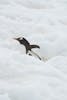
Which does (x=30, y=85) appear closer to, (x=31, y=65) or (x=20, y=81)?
(x=20, y=81)

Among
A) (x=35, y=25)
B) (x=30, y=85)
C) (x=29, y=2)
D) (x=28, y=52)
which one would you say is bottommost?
(x=30, y=85)

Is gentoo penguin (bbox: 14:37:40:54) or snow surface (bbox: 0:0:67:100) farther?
gentoo penguin (bbox: 14:37:40:54)

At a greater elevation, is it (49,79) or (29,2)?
(29,2)

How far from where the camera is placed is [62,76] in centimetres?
247

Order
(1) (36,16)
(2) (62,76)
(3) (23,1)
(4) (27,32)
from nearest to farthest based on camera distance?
(2) (62,76) < (4) (27,32) < (1) (36,16) < (3) (23,1)

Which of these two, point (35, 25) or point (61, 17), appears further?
point (61, 17)

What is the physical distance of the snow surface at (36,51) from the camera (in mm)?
2252

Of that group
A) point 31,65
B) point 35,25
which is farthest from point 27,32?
point 31,65

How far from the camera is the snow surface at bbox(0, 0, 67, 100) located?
2252 mm

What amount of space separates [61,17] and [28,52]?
0.91 metres

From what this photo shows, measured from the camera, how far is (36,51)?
291cm

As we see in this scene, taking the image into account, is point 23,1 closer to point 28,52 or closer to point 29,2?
point 29,2

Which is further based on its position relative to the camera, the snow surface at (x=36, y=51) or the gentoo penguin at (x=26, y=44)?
the gentoo penguin at (x=26, y=44)

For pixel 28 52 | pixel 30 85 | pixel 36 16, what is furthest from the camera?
pixel 36 16
